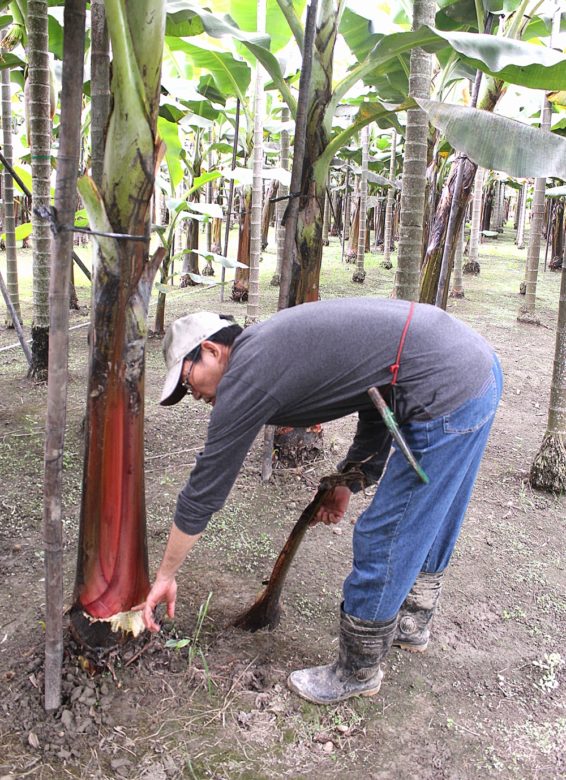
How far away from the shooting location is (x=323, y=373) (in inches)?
76.4

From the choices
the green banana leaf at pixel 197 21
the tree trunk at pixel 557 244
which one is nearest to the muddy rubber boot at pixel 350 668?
the green banana leaf at pixel 197 21

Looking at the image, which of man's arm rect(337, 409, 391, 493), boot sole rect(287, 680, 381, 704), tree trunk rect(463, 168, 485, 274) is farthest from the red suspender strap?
tree trunk rect(463, 168, 485, 274)

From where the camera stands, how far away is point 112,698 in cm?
214

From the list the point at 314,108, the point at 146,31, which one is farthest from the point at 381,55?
the point at 146,31

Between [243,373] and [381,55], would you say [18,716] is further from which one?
[381,55]

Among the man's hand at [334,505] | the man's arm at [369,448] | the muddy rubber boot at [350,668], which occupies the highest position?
the man's arm at [369,448]

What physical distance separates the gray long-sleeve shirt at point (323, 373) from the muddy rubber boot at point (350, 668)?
711 mm

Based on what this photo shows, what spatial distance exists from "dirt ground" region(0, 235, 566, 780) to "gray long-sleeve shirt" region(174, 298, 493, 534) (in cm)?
70

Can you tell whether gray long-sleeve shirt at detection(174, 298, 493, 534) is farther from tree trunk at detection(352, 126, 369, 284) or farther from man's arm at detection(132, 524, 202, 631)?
tree trunk at detection(352, 126, 369, 284)

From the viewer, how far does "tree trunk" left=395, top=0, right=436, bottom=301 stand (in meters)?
3.61

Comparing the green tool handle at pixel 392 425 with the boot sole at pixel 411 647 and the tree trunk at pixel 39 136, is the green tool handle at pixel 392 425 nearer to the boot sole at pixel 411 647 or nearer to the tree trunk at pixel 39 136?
the boot sole at pixel 411 647

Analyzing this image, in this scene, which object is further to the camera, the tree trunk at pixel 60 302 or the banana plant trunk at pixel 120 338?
the banana plant trunk at pixel 120 338

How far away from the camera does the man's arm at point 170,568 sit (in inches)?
75.5

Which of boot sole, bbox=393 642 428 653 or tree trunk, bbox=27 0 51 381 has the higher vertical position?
tree trunk, bbox=27 0 51 381
